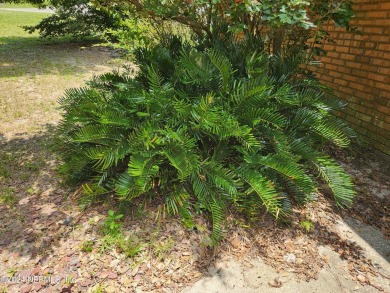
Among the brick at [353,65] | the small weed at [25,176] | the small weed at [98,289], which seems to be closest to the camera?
the small weed at [98,289]

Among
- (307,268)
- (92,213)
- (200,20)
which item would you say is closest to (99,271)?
(92,213)

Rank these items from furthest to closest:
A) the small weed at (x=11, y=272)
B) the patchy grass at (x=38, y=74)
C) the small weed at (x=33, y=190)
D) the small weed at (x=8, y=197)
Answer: the patchy grass at (x=38, y=74)
the small weed at (x=33, y=190)
the small weed at (x=8, y=197)
the small weed at (x=11, y=272)

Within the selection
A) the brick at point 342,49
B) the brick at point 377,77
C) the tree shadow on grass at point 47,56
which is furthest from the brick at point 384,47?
the tree shadow on grass at point 47,56

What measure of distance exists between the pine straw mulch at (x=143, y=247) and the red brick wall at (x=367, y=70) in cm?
133

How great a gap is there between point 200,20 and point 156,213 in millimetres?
2434

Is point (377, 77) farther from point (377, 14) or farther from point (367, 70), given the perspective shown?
point (377, 14)

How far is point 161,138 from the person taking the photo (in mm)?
2803

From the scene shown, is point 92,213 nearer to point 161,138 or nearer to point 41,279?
point 41,279

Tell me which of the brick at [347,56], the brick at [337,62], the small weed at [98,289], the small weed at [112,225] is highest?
the brick at [347,56]

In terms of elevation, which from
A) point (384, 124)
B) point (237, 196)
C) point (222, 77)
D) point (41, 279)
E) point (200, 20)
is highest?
point (200, 20)

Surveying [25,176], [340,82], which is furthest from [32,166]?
[340,82]

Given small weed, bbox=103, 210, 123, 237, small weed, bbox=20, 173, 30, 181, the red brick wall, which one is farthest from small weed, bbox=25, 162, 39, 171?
the red brick wall

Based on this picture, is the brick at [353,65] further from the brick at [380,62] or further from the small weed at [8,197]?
the small weed at [8,197]

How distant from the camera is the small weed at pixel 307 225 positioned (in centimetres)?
289
